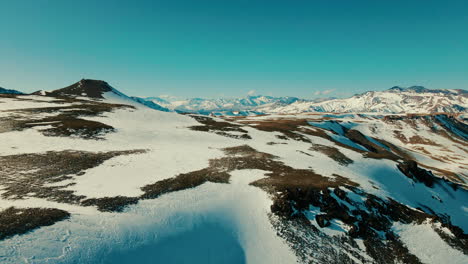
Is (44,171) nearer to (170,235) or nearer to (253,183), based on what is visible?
(170,235)

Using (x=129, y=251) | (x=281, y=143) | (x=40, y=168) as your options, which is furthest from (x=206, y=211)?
(x=281, y=143)

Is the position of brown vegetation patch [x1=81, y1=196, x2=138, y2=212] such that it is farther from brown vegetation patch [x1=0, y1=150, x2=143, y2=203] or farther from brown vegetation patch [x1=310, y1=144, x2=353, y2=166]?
brown vegetation patch [x1=310, y1=144, x2=353, y2=166]

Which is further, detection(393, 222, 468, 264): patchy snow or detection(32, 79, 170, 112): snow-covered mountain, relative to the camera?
detection(32, 79, 170, 112): snow-covered mountain

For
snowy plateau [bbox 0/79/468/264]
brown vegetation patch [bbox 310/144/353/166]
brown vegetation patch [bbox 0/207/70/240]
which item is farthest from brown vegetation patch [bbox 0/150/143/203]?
brown vegetation patch [bbox 310/144/353/166]

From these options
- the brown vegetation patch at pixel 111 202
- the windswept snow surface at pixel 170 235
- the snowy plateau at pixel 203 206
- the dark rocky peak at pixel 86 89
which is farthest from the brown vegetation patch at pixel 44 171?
the dark rocky peak at pixel 86 89

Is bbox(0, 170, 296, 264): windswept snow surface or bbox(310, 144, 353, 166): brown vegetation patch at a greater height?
bbox(310, 144, 353, 166): brown vegetation patch

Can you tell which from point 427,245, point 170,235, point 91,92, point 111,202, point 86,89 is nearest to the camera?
point 170,235

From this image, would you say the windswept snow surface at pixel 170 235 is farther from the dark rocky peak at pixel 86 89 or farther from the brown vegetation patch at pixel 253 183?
the dark rocky peak at pixel 86 89

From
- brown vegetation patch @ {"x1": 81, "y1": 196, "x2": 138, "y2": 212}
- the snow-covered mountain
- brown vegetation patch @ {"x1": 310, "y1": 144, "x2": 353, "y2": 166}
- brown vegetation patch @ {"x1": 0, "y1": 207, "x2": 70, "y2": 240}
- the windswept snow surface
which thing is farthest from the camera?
the snow-covered mountain

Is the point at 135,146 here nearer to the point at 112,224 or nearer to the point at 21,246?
the point at 112,224

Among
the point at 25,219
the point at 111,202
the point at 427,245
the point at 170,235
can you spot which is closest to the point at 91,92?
the point at 111,202
